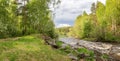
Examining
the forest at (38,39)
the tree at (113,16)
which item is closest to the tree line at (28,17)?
the forest at (38,39)

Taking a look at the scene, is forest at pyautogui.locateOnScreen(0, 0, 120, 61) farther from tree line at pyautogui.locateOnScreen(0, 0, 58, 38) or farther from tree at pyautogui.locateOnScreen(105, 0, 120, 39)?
tree at pyautogui.locateOnScreen(105, 0, 120, 39)

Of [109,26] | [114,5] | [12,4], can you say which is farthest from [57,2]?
[109,26]

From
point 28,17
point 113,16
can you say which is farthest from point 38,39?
point 113,16

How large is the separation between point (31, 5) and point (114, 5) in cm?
4651

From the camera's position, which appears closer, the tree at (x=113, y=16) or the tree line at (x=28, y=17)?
the tree line at (x=28, y=17)

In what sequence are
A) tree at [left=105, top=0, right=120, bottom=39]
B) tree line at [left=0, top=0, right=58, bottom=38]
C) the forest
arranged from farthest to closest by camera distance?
tree at [left=105, top=0, right=120, bottom=39]
tree line at [left=0, top=0, right=58, bottom=38]
the forest

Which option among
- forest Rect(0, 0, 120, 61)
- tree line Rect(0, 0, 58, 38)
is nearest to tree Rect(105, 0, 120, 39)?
forest Rect(0, 0, 120, 61)

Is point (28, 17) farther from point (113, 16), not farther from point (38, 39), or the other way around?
point (113, 16)

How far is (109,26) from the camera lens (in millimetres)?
98625

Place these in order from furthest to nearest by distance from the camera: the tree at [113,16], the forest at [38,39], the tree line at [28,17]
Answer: the tree at [113,16] < the tree line at [28,17] < the forest at [38,39]

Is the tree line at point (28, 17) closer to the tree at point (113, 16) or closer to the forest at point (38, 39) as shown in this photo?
the forest at point (38, 39)

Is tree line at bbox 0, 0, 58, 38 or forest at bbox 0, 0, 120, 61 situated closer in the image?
forest at bbox 0, 0, 120, 61

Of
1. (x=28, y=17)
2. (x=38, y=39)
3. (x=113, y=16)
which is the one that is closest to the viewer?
(x=38, y=39)

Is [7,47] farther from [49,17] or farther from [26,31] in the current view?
[49,17]
